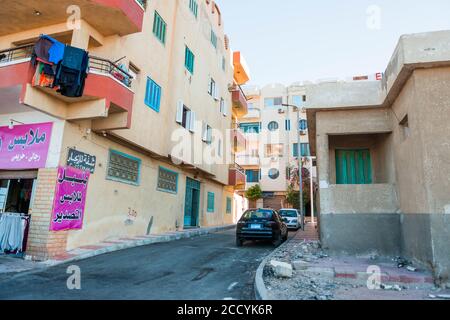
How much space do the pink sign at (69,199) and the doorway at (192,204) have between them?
8.71 m

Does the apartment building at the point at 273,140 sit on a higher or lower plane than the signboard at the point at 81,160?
higher

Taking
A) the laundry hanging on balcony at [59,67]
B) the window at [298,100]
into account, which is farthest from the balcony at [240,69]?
the laundry hanging on balcony at [59,67]

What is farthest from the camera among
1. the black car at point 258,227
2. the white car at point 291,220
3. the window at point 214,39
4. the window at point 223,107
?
the window at point 223,107

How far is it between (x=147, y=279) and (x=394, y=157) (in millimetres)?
7275

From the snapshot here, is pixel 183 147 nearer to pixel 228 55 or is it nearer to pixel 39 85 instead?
pixel 39 85

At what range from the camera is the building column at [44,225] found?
8297 mm

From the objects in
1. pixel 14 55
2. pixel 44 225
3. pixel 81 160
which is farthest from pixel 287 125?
pixel 44 225

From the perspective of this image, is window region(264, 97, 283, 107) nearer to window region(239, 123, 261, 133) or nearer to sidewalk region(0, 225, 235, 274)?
window region(239, 123, 261, 133)

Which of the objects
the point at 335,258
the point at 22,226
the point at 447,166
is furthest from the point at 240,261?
the point at 22,226

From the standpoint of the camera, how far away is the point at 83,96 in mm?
8898

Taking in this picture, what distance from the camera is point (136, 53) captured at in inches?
485

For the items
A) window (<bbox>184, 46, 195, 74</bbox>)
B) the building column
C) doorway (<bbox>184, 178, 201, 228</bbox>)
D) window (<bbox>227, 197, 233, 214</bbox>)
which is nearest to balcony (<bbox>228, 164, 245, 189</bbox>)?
window (<bbox>227, 197, 233, 214</bbox>)

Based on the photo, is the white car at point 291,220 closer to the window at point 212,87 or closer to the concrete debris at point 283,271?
the window at point 212,87

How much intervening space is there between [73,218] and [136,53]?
7.02 metres
